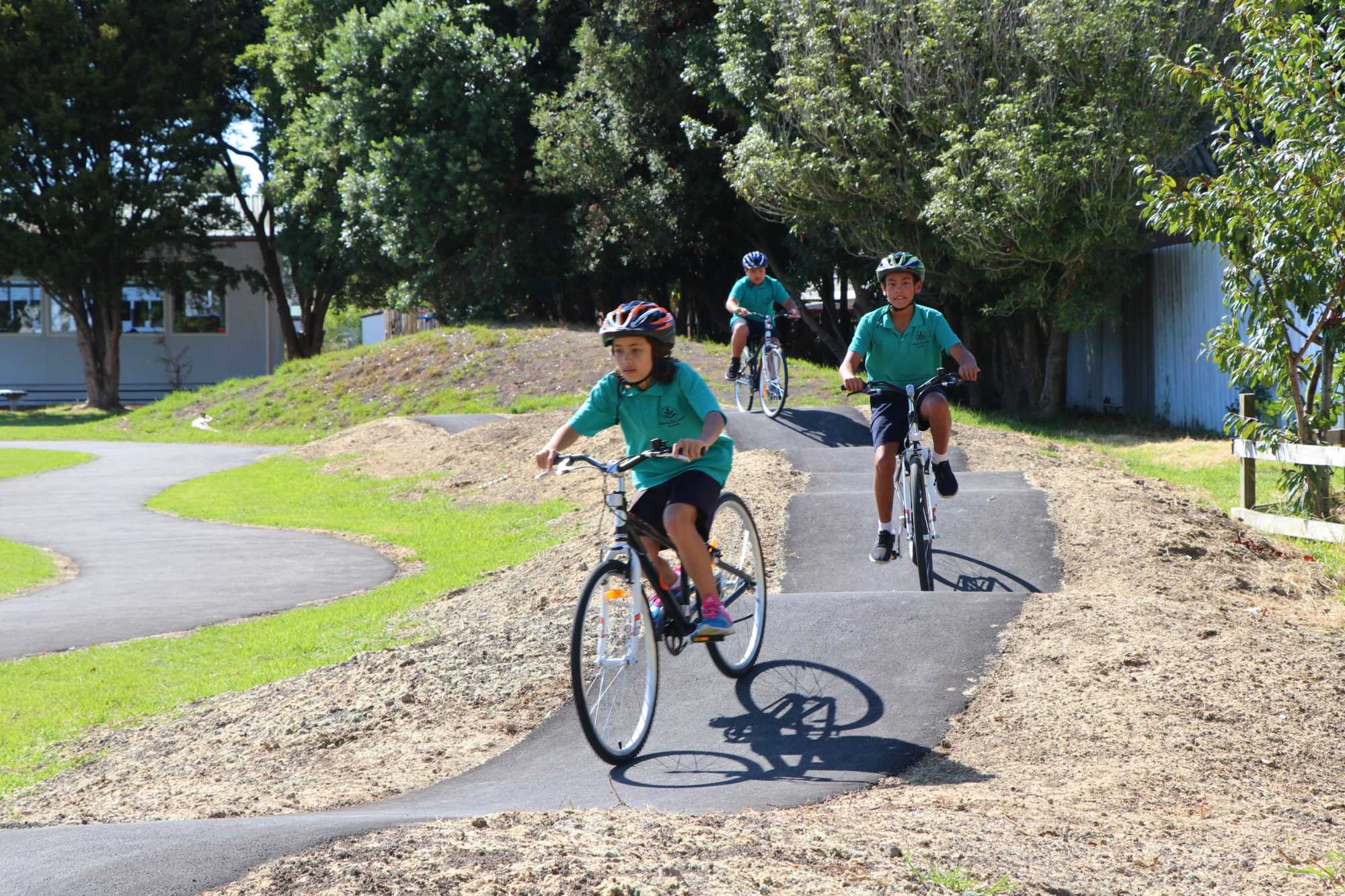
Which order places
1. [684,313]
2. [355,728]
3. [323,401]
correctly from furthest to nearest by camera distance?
[684,313], [323,401], [355,728]

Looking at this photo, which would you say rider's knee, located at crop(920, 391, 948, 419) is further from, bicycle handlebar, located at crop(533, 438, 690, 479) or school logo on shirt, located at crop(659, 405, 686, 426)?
bicycle handlebar, located at crop(533, 438, 690, 479)

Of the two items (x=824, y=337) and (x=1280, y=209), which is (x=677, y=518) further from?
(x=824, y=337)

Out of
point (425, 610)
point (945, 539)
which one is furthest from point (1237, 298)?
point (425, 610)

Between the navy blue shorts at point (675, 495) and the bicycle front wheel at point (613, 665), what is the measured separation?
419mm

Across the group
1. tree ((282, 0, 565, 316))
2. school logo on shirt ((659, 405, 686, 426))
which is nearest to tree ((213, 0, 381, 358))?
tree ((282, 0, 565, 316))

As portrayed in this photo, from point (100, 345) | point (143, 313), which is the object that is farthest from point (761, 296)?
point (143, 313)

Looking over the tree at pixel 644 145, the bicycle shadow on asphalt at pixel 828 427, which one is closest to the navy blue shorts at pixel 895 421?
the bicycle shadow on asphalt at pixel 828 427

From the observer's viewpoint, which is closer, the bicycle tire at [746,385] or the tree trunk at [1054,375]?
the bicycle tire at [746,385]

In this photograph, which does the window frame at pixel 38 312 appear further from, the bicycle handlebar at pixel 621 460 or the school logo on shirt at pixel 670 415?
the bicycle handlebar at pixel 621 460

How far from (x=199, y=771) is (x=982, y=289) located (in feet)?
66.8

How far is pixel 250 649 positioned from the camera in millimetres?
8984

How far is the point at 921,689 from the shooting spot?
6.39 m

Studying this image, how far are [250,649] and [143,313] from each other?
144 ft

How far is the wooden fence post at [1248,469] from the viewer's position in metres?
12.0
